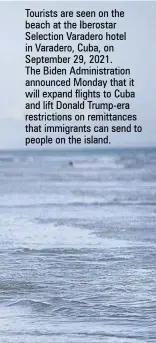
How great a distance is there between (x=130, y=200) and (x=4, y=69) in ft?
7.25

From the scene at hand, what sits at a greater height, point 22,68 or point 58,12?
point 58,12

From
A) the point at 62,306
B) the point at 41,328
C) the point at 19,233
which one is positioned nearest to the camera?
the point at 41,328

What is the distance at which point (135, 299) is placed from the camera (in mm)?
3049

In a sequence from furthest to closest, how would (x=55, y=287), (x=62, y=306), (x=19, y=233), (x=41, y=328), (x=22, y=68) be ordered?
(x=19, y=233) → (x=22, y=68) → (x=55, y=287) → (x=62, y=306) → (x=41, y=328)

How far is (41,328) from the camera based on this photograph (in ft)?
8.92

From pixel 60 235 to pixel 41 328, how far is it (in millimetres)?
1587

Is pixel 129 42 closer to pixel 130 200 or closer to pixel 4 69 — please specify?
pixel 4 69

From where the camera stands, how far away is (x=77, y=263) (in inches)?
143

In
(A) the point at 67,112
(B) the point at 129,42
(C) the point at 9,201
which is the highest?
(B) the point at 129,42

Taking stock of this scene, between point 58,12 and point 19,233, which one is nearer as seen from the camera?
point 58,12

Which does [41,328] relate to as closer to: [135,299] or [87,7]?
[135,299]

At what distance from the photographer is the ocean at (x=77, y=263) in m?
2.73

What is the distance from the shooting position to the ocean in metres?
2.73

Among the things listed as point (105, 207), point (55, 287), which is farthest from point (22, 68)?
point (105, 207)
